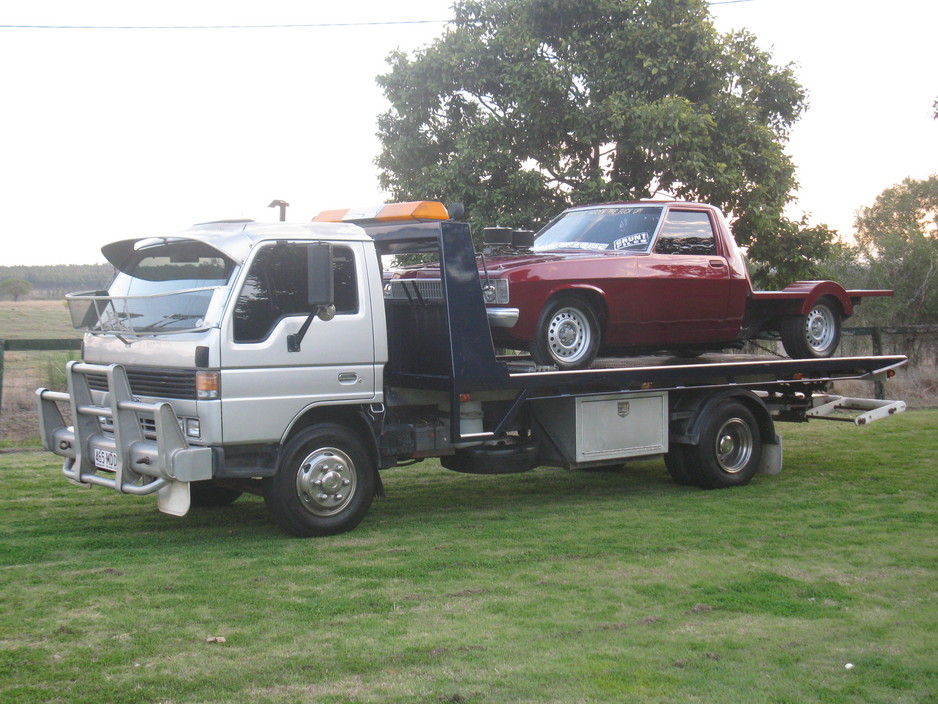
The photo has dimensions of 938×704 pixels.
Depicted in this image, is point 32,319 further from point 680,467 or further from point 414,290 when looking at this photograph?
point 680,467

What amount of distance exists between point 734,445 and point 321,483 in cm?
476

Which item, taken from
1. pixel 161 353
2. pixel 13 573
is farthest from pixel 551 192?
pixel 13 573

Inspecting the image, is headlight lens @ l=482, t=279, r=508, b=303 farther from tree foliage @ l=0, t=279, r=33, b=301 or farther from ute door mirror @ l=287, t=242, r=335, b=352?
tree foliage @ l=0, t=279, r=33, b=301

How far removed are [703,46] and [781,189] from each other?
2998 mm

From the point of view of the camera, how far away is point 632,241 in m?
9.77

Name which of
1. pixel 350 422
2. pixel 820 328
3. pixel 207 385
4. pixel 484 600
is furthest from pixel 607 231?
pixel 484 600

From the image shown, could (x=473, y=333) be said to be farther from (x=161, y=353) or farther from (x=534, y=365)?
(x=161, y=353)

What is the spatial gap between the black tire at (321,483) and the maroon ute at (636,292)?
1695mm

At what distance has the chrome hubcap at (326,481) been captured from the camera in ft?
25.4

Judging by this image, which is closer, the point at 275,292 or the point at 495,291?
the point at 275,292

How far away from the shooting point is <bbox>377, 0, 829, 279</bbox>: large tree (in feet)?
58.3

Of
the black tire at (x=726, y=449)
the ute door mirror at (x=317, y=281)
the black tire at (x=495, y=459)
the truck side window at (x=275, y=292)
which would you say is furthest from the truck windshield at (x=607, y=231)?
the ute door mirror at (x=317, y=281)

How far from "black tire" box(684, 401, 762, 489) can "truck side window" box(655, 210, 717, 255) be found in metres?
1.63

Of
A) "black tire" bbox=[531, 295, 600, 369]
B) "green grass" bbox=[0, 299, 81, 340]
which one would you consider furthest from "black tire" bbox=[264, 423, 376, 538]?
"green grass" bbox=[0, 299, 81, 340]
